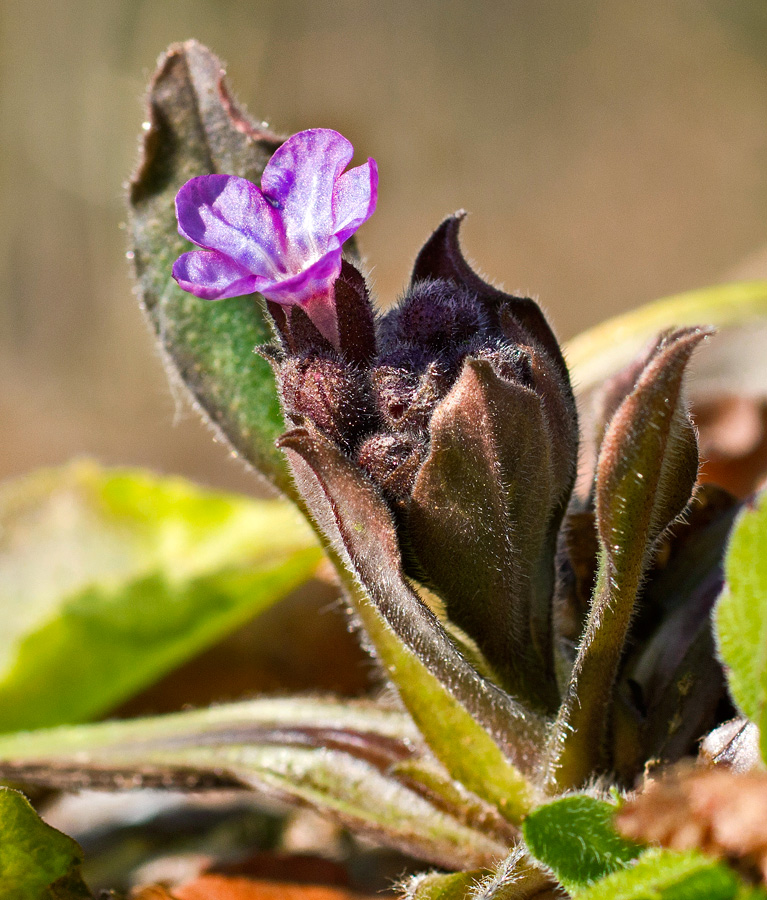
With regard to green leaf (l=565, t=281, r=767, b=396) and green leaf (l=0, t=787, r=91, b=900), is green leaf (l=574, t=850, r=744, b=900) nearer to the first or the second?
green leaf (l=0, t=787, r=91, b=900)

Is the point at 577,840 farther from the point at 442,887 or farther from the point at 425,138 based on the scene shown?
the point at 425,138

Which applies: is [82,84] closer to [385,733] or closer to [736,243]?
[736,243]

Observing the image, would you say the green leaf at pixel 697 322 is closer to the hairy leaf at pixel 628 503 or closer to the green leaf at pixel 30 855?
the hairy leaf at pixel 628 503

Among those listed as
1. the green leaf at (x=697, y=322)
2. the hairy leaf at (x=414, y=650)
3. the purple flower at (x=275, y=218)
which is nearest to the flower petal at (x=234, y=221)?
the purple flower at (x=275, y=218)

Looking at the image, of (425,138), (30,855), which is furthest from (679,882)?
(425,138)

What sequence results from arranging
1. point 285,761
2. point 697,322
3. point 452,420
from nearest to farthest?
1. point 452,420
2. point 285,761
3. point 697,322

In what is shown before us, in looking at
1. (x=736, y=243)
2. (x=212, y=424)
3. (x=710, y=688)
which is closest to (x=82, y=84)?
(x=736, y=243)

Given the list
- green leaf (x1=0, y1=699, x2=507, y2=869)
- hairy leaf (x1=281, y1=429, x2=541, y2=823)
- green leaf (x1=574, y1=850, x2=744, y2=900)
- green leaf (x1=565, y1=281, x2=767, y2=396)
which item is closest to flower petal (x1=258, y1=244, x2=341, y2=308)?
hairy leaf (x1=281, y1=429, x2=541, y2=823)
